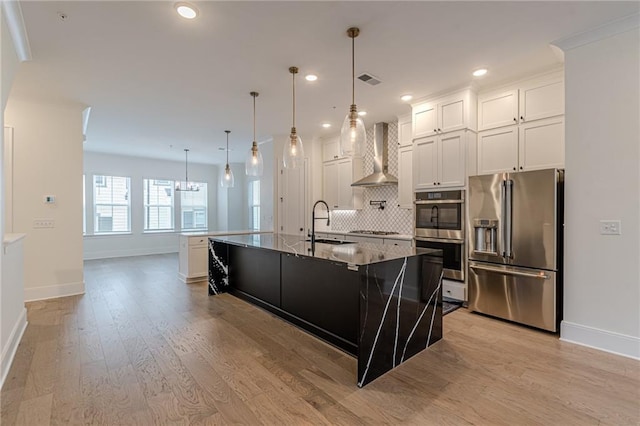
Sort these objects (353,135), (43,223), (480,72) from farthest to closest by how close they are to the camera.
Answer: (43,223), (480,72), (353,135)

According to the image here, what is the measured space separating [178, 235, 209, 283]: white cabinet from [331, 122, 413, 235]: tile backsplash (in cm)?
275

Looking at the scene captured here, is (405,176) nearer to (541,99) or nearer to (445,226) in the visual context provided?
(445,226)

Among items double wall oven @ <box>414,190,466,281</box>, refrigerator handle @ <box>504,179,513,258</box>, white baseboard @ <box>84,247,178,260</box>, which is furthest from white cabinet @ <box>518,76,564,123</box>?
white baseboard @ <box>84,247,178,260</box>

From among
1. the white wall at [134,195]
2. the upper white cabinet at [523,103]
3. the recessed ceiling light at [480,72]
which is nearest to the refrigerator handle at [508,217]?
the upper white cabinet at [523,103]

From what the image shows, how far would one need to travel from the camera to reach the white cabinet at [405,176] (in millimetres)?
4766

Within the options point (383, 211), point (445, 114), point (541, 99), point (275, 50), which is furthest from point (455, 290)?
point (275, 50)

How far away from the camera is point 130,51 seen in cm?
299

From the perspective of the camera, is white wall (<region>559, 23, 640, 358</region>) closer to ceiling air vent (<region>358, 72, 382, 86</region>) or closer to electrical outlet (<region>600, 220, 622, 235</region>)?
electrical outlet (<region>600, 220, 622, 235</region>)

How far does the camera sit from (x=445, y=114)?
407 centimetres

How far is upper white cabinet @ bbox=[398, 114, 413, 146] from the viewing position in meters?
4.80

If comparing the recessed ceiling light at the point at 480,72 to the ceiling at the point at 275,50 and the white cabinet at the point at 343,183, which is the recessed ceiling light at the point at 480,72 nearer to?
the ceiling at the point at 275,50

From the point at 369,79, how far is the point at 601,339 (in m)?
3.40

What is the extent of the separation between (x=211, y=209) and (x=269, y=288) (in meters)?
7.21

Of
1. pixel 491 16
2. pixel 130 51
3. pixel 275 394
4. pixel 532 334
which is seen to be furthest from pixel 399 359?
pixel 130 51
